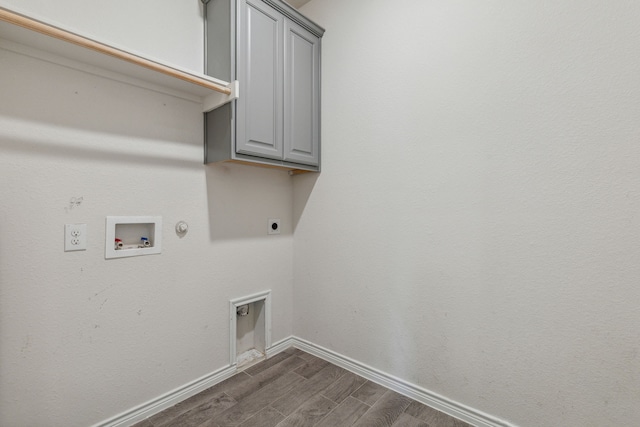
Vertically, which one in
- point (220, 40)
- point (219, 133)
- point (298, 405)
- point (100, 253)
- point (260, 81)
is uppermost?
point (220, 40)

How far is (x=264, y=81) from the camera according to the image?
1.74 metres

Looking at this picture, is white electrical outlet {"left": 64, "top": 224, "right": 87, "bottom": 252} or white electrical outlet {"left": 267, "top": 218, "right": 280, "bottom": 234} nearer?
white electrical outlet {"left": 64, "top": 224, "right": 87, "bottom": 252}

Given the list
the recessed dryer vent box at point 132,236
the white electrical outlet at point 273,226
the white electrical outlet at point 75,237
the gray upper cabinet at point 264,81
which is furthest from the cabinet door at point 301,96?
the white electrical outlet at point 75,237

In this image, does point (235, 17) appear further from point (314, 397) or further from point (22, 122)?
point (314, 397)

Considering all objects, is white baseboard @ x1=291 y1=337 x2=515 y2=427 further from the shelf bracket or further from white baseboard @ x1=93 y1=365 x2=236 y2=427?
the shelf bracket

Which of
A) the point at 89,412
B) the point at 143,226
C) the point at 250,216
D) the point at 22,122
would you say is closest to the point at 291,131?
the point at 250,216

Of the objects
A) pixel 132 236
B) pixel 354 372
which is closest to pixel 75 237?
pixel 132 236

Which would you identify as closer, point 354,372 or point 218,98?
point 218,98

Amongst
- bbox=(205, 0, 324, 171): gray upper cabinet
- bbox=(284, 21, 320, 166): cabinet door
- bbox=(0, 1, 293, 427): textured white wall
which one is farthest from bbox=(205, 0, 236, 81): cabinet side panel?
bbox=(284, 21, 320, 166): cabinet door

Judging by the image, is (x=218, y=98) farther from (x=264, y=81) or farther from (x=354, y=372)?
(x=354, y=372)

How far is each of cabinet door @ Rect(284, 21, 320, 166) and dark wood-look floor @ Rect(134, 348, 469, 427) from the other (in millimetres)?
1424

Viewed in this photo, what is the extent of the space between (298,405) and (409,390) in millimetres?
652

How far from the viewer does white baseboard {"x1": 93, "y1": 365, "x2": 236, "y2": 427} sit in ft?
4.73

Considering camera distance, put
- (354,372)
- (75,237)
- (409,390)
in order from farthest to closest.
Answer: (354,372)
(409,390)
(75,237)
